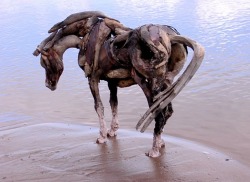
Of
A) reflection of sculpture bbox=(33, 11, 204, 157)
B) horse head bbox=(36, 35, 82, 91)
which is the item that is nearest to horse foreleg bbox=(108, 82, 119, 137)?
reflection of sculpture bbox=(33, 11, 204, 157)

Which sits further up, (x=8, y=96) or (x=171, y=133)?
(x=171, y=133)

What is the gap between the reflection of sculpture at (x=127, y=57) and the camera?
16.1 feet

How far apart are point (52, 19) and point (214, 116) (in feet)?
41.8

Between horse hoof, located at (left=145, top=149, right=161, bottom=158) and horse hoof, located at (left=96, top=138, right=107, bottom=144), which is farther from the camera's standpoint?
horse hoof, located at (left=96, top=138, right=107, bottom=144)

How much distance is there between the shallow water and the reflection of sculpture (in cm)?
100

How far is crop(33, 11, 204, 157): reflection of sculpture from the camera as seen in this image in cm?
491

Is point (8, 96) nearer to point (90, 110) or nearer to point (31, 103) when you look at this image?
point (31, 103)

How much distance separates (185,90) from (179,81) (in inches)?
129

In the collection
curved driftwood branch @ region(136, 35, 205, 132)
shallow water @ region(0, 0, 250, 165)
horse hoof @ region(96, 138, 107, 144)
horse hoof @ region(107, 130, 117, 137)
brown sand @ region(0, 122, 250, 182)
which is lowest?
shallow water @ region(0, 0, 250, 165)

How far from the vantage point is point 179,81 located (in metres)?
4.85

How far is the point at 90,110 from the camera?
7.76 metres

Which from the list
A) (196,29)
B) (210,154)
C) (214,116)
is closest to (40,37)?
(196,29)

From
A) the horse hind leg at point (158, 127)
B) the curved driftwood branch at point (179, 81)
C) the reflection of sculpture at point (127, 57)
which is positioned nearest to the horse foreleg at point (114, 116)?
the reflection of sculpture at point (127, 57)

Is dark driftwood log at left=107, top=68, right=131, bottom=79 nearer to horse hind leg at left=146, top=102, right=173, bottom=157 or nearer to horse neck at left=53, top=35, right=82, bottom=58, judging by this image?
horse hind leg at left=146, top=102, right=173, bottom=157
